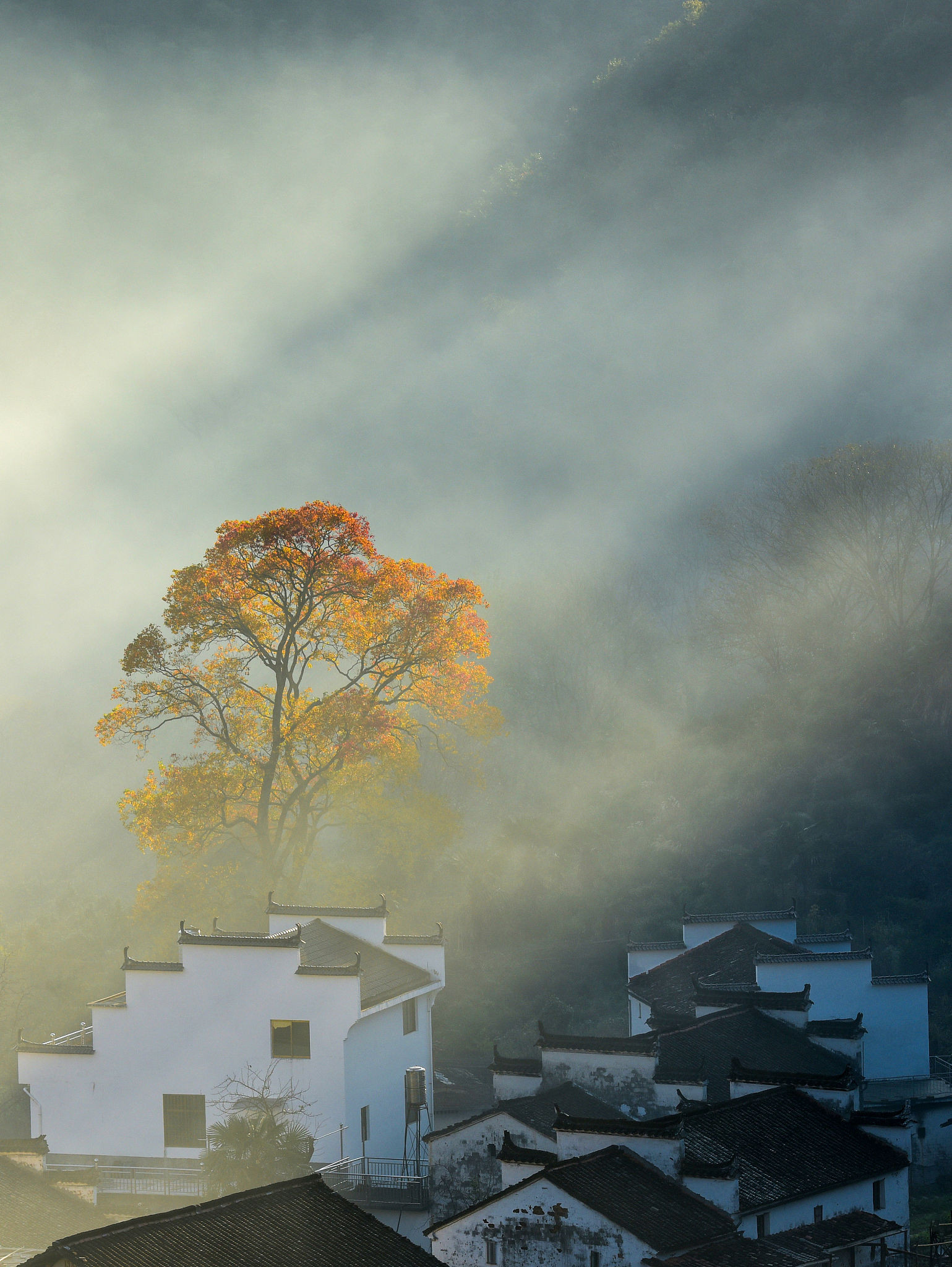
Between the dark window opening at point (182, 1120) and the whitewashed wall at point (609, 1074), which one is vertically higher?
the whitewashed wall at point (609, 1074)

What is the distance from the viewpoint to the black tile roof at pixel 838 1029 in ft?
99.5

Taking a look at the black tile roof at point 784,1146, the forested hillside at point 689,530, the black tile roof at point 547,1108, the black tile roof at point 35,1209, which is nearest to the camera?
the black tile roof at point 35,1209

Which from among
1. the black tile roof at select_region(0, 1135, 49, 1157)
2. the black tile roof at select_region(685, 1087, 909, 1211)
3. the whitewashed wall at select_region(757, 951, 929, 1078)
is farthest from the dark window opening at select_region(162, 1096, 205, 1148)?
the whitewashed wall at select_region(757, 951, 929, 1078)

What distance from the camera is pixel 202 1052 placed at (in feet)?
92.6

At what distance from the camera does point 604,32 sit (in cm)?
19138

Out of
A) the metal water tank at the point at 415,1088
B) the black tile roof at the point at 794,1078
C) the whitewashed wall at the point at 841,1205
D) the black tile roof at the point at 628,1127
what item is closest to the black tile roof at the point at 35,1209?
the black tile roof at the point at 628,1127

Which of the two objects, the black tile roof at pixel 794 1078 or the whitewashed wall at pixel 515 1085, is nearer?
the black tile roof at pixel 794 1078

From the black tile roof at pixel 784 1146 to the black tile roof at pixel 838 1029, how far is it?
17.0 feet

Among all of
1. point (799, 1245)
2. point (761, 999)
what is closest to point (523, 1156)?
point (799, 1245)

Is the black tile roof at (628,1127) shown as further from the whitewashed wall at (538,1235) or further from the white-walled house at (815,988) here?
the white-walled house at (815,988)

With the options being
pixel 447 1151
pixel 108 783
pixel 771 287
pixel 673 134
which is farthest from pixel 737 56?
pixel 447 1151

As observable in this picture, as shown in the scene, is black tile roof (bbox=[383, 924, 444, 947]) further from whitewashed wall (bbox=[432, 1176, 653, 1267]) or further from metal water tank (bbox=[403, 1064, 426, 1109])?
whitewashed wall (bbox=[432, 1176, 653, 1267])

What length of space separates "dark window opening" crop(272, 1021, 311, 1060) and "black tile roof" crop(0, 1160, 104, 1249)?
5709mm

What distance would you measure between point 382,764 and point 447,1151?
16.2 metres
